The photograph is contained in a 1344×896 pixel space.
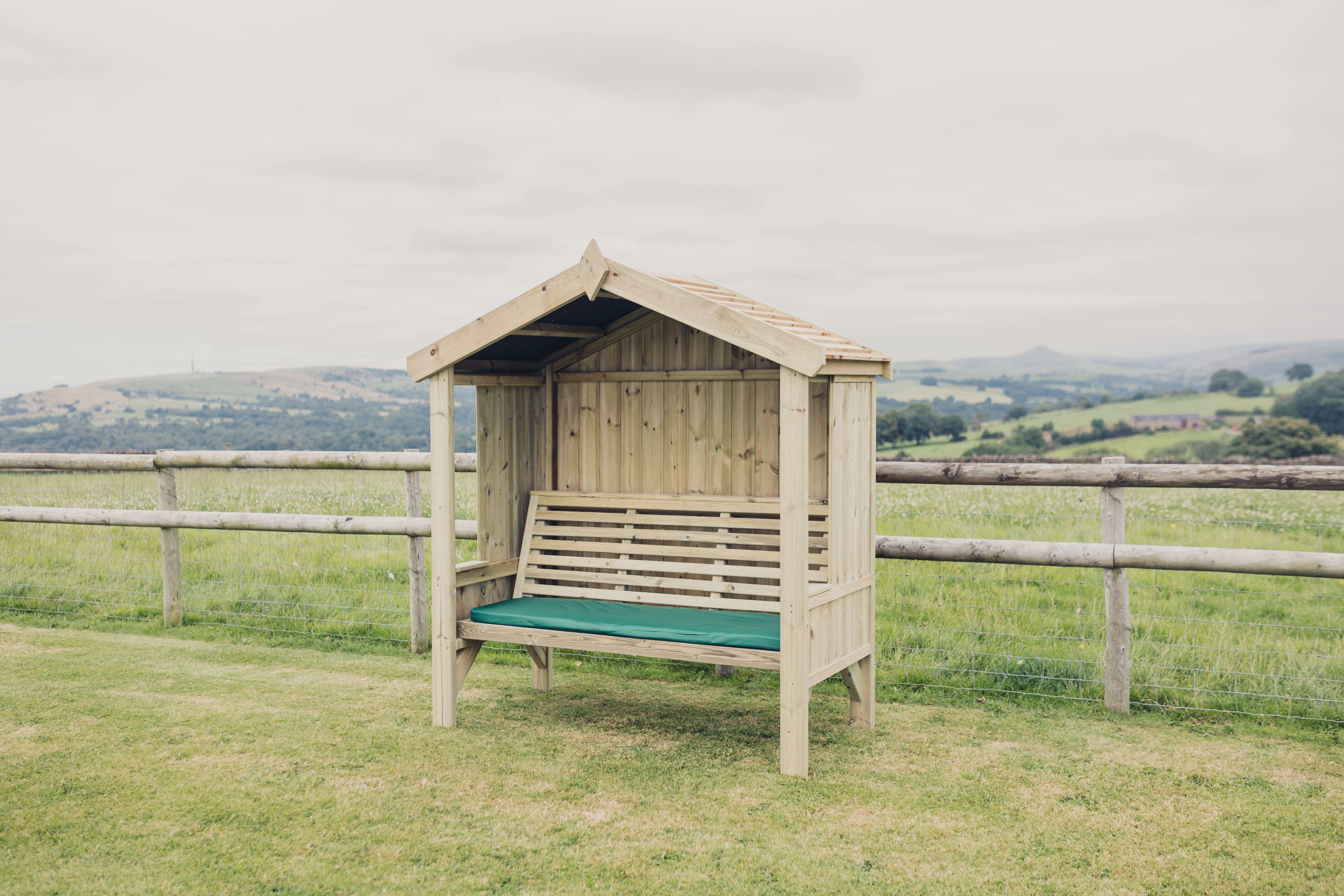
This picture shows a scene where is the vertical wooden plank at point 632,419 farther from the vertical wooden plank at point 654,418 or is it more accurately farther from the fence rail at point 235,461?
the fence rail at point 235,461

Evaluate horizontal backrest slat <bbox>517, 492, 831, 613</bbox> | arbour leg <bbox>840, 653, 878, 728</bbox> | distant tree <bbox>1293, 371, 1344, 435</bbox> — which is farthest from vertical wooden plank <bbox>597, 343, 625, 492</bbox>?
distant tree <bbox>1293, 371, 1344, 435</bbox>

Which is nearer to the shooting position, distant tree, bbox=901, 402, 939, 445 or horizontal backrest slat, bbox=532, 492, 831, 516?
horizontal backrest slat, bbox=532, 492, 831, 516

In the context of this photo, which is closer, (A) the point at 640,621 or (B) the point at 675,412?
(A) the point at 640,621

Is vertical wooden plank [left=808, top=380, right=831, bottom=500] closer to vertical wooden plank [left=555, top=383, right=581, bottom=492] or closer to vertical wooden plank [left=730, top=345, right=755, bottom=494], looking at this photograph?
vertical wooden plank [left=730, top=345, right=755, bottom=494]

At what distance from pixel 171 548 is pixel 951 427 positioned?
35.8 meters

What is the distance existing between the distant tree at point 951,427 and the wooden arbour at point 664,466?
35.2 metres

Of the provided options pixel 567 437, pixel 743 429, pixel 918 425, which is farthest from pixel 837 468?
pixel 918 425

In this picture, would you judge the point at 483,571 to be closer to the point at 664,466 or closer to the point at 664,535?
the point at 664,535

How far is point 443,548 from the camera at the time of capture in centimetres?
553

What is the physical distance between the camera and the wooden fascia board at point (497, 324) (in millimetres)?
5000

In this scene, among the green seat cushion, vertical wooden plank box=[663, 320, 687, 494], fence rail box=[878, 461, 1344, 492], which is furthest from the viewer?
vertical wooden plank box=[663, 320, 687, 494]

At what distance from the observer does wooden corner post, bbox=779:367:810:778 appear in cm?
455

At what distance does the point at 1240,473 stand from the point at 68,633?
8230mm

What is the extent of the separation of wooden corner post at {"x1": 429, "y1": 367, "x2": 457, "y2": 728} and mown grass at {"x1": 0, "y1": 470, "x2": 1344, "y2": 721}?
160 centimetres
